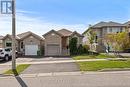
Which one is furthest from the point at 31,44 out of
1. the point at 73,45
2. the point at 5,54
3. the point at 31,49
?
the point at 5,54

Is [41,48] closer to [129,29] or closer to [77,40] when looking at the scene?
[77,40]

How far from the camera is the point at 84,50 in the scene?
2414 inches

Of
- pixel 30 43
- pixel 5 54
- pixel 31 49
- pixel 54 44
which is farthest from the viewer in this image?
pixel 31 49

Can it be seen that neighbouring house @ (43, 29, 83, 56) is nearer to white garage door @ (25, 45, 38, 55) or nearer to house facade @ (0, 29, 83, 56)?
house facade @ (0, 29, 83, 56)

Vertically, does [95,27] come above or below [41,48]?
above

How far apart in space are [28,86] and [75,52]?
45.0 metres

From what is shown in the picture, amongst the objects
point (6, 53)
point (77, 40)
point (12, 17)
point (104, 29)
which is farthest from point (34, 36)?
point (12, 17)

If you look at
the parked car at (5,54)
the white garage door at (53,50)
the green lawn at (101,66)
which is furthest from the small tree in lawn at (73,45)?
the green lawn at (101,66)

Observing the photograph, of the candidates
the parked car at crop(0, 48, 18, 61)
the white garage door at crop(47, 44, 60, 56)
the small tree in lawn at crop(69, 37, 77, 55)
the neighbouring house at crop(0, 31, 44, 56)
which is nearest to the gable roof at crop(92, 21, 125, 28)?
the small tree in lawn at crop(69, 37, 77, 55)

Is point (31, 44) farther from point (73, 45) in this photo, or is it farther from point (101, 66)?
point (101, 66)

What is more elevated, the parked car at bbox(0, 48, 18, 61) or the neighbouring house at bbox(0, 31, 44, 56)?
the neighbouring house at bbox(0, 31, 44, 56)

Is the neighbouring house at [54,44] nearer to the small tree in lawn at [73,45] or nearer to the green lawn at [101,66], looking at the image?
the small tree in lawn at [73,45]

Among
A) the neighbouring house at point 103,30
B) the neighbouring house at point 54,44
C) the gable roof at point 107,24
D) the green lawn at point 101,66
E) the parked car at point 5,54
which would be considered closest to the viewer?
the green lawn at point 101,66

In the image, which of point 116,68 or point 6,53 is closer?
point 116,68
